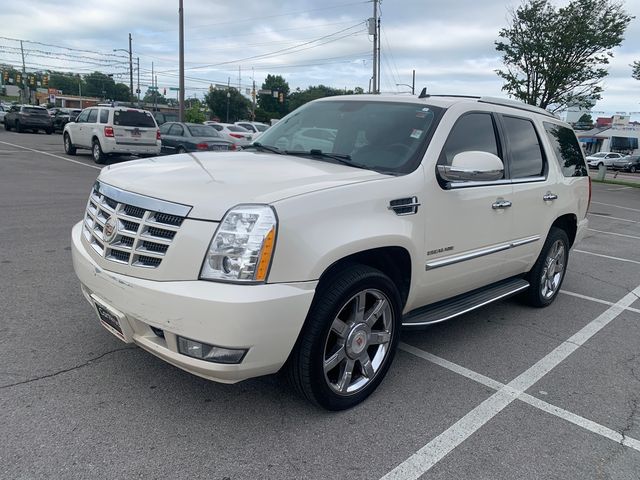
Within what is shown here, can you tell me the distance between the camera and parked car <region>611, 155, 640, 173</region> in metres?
49.2

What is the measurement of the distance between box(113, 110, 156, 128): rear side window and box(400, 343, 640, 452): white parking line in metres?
14.8

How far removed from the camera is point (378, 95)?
4422 mm

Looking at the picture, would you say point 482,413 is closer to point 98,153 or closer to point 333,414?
point 333,414

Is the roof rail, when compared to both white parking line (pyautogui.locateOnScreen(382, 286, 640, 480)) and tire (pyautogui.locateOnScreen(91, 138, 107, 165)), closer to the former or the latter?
white parking line (pyautogui.locateOnScreen(382, 286, 640, 480))

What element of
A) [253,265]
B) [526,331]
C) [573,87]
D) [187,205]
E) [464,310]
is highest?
[573,87]

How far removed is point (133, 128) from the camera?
54.3 ft

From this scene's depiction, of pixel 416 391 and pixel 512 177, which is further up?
pixel 512 177

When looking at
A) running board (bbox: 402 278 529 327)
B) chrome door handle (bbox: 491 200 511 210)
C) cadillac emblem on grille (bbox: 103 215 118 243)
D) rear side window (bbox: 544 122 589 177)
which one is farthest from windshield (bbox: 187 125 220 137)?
cadillac emblem on grille (bbox: 103 215 118 243)

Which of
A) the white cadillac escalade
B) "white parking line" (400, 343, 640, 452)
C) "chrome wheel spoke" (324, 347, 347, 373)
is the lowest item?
"white parking line" (400, 343, 640, 452)

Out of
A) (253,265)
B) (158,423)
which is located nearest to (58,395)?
→ (158,423)

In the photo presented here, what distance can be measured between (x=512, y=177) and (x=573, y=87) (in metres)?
24.0

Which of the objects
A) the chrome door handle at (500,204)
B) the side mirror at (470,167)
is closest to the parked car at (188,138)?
the chrome door handle at (500,204)

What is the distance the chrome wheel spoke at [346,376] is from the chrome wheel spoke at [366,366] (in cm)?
9

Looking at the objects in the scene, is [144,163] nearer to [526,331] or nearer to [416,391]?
[416,391]
